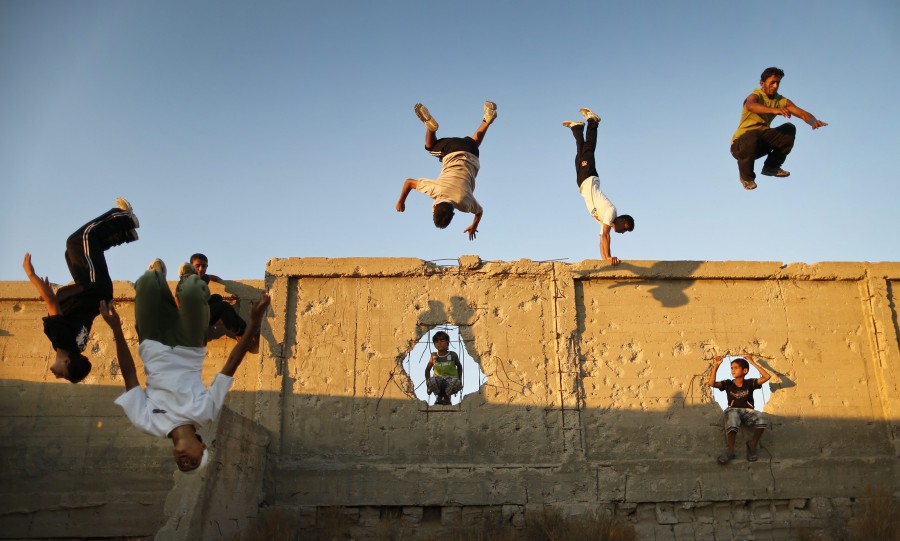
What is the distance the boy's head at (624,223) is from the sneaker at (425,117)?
2.52m

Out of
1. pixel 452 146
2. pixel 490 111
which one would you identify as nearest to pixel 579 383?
pixel 452 146

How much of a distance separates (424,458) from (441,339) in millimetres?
1454

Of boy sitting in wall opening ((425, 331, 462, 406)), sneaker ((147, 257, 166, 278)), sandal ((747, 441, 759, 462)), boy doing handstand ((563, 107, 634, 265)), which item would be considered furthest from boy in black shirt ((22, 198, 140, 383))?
sandal ((747, 441, 759, 462))

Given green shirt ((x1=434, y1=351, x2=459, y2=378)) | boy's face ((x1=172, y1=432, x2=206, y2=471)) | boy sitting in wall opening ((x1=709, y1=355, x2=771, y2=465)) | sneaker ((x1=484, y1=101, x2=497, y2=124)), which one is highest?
sneaker ((x1=484, y1=101, x2=497, y2=124))

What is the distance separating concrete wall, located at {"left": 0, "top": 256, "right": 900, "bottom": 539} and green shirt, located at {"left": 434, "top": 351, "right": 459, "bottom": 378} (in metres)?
0.27

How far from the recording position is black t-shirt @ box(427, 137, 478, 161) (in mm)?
10391

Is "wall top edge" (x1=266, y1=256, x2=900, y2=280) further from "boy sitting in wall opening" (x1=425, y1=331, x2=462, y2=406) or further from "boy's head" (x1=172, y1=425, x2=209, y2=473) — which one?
"boy's head" (x1=172, y1=425, x2=209, y2=473)

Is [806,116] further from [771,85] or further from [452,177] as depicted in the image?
[452,177]

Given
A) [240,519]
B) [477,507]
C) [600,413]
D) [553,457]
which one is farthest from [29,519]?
[600,413]

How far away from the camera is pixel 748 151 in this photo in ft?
27.3

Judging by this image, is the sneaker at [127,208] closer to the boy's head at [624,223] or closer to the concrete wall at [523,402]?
the concrete wall at [523,402]

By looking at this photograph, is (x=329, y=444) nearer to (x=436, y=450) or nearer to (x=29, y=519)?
(x=436, y=450)

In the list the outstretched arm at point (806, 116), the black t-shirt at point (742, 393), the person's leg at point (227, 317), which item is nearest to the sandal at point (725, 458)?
the black t-shirt at point (742, 393)

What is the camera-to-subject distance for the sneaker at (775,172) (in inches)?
330
